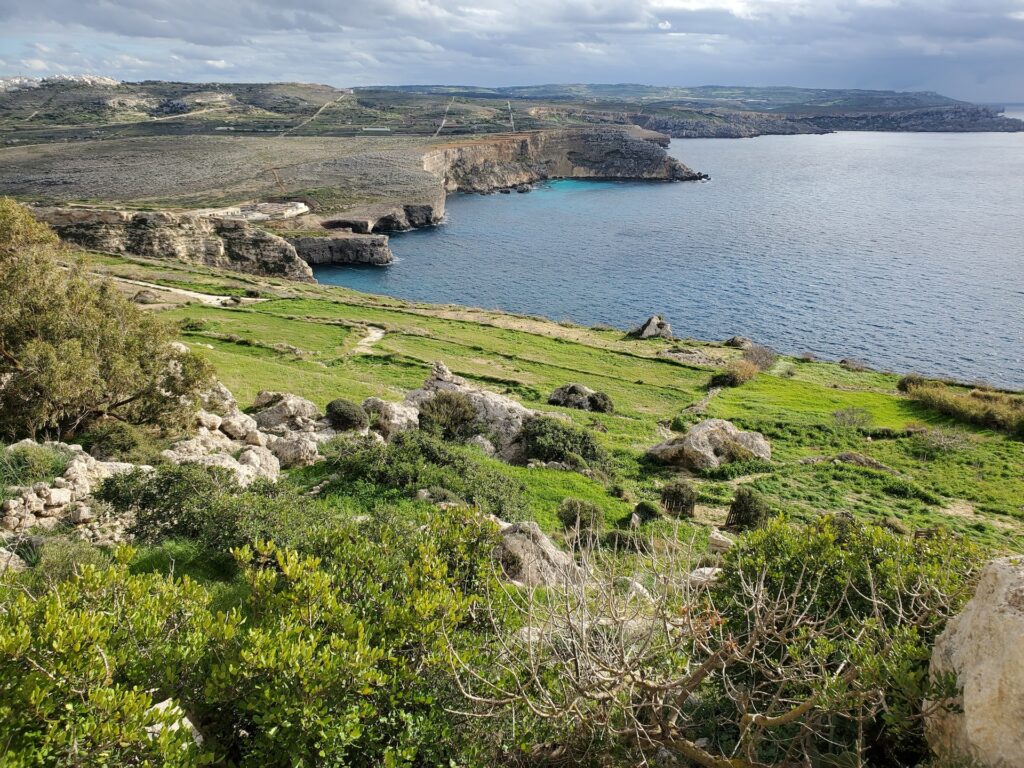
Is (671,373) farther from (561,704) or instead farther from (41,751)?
(41,751)

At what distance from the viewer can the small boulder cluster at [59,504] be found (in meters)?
14.0

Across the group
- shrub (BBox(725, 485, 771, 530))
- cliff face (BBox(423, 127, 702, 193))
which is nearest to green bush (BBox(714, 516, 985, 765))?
shrub (BBox(725, 485, 771, 530))

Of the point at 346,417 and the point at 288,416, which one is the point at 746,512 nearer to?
the point at 346,417

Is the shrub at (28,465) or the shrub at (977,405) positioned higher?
the shrub at (28,465)

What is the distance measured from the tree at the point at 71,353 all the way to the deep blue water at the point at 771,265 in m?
55.4

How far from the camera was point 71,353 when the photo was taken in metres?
19.7

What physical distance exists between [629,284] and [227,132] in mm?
126744

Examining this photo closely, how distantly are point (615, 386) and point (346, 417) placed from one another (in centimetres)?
2363

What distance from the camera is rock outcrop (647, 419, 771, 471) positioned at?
96.5ft

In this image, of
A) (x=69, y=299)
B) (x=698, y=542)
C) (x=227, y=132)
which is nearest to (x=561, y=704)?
(x=698, y=542)


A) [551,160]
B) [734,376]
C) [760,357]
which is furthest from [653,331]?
[551,160]

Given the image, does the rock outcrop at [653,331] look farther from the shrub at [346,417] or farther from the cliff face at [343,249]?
the cliff face at [343,249]

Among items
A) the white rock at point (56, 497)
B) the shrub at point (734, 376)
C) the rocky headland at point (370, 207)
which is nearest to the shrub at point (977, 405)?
the shrub at point (734, 376)

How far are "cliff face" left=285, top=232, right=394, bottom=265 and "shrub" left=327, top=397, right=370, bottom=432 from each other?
244 feet
